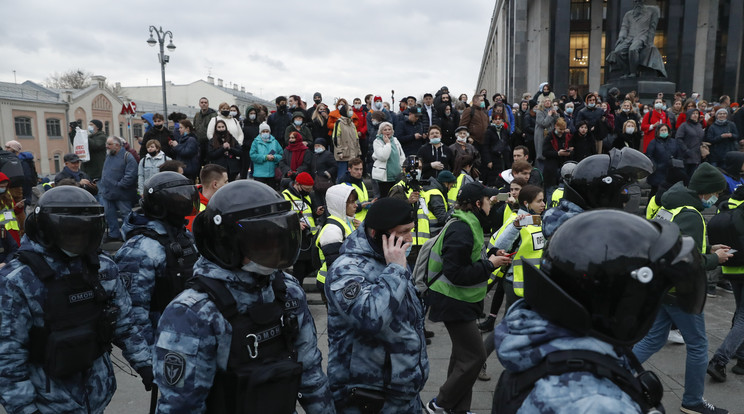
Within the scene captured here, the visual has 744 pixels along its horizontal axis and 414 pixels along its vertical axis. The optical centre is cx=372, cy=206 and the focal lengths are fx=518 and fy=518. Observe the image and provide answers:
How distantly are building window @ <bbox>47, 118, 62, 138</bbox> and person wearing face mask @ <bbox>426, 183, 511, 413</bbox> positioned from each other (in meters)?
52.5

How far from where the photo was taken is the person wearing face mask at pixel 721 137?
39.1ft

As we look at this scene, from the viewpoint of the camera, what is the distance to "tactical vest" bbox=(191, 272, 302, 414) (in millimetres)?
1987

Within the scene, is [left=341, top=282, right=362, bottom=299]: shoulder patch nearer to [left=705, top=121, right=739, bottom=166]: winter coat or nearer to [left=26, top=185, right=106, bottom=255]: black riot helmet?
[left=26, top=185, right=106, bottom=255]: black riot helmet

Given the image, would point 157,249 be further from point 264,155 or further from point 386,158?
point 264,155

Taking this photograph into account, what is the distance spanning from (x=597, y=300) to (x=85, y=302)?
2.67 m

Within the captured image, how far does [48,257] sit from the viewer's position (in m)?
2.86

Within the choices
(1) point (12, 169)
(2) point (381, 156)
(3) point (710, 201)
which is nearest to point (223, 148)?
(2) point (381, 156)

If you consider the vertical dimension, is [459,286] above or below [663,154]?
below

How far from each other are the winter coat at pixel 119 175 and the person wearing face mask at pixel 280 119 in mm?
3738

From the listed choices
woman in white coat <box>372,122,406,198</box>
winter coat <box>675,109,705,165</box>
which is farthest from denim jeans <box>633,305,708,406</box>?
winter coat <box>675,109,705,165</box>

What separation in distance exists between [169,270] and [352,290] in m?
1.65

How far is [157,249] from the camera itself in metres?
3.60

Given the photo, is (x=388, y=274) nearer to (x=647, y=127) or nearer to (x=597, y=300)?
(x=597, y=300)

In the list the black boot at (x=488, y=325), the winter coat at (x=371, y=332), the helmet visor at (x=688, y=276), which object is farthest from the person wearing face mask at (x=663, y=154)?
the helmet visor at (x=688, y=276)
